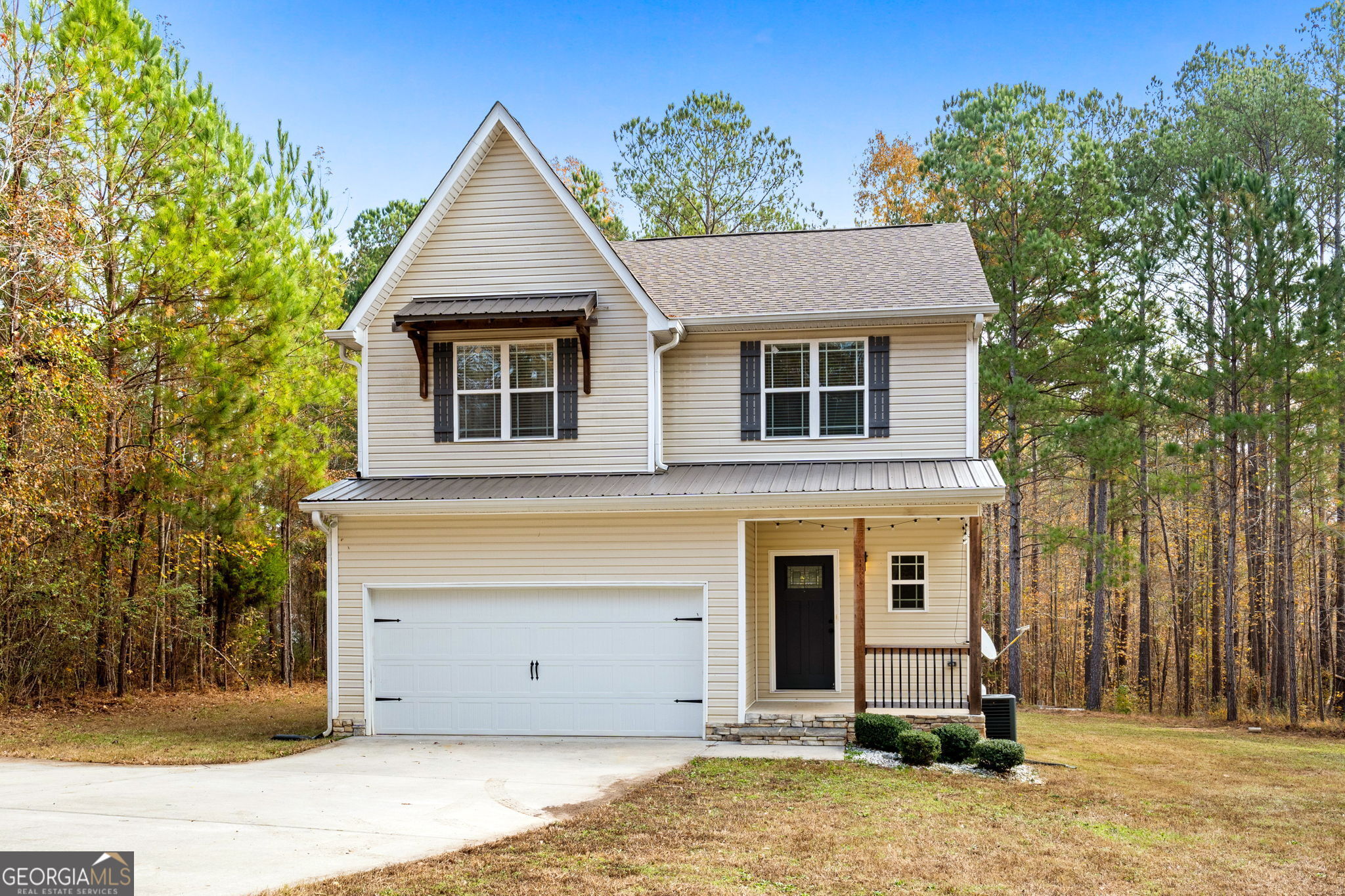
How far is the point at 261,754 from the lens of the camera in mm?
11953

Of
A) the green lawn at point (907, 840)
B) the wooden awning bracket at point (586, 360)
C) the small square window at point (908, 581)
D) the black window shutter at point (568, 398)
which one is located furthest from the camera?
the small square window at point (908, 581)

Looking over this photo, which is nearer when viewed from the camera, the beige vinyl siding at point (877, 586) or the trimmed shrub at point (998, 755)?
the trimmed shrub at point (998, 755)

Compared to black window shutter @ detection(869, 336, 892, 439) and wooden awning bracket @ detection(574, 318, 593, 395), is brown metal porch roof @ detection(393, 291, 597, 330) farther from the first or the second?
black window shutter @ detection(869, 336, 892, 439)

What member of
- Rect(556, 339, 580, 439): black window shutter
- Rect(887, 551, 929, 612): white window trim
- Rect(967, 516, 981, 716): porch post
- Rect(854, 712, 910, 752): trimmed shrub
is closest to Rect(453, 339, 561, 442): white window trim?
Rect(556, 339, 580, 439): black window shutter

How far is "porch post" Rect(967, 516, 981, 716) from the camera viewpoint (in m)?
12.2

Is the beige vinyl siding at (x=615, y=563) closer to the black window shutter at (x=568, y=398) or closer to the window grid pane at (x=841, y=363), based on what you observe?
the black window shutter at (x=568, y=398)

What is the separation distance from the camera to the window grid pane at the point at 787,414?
14.1 m

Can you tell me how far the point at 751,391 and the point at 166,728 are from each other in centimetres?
931

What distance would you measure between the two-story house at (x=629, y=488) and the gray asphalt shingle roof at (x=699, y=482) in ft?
0.19

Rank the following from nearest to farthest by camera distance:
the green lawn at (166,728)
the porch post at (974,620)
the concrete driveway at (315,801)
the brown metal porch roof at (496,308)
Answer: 1. the concrete driveway at (315,801)
2. the green lawn at (166,728)
3. the porch post at (974,620)
4. the brown metal porch roof at (496,308)

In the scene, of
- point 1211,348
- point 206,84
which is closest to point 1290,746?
point 1211,348

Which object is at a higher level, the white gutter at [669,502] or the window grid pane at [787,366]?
the window grid pane at [787,366]

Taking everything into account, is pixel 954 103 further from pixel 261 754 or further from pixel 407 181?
pixel 261 754

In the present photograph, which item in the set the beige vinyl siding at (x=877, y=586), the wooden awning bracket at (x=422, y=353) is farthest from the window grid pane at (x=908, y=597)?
the wooden awning bracket at (x=422, y=353)
